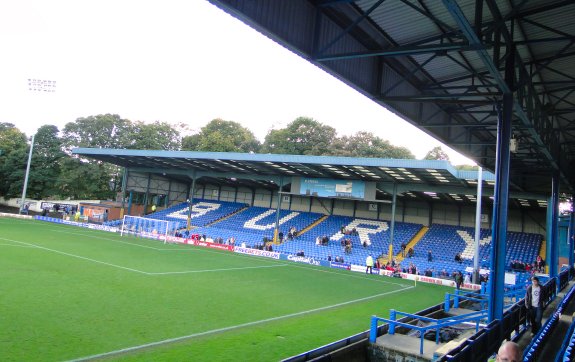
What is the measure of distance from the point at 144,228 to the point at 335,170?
1918 cm

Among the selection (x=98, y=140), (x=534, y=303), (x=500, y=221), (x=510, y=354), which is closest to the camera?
(x=510, y=354)

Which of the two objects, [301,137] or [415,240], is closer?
[415,240]

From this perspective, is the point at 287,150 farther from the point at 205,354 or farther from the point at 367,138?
the point at 205,354

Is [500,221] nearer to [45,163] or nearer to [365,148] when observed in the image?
[365,148]

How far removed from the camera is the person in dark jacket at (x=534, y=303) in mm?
10289

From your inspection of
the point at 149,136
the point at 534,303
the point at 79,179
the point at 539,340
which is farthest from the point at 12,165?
the point at 539,340

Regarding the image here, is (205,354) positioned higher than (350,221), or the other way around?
(350,221)

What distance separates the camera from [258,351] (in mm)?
9023

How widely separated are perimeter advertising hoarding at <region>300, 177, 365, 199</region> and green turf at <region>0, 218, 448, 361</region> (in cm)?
1098

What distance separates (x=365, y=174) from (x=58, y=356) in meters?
26.4

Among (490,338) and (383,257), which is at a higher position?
→ (490,338)

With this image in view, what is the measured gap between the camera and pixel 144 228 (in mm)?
38406

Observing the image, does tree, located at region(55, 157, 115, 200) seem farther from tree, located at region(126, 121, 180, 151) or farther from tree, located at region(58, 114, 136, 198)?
tree, located at region(126, 121, 180, 151)

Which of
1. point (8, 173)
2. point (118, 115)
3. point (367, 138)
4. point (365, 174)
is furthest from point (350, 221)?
point (8, 173)
